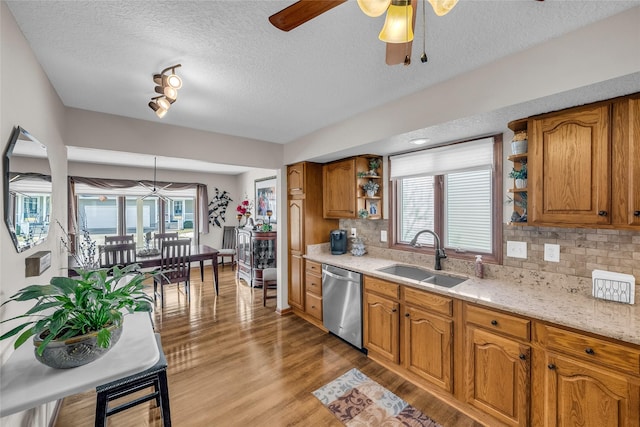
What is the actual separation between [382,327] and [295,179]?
2.12 meters

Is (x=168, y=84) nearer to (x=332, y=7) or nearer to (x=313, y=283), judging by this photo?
(x=332, y=7)

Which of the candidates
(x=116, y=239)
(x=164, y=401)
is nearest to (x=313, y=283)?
(x=164, y=401)

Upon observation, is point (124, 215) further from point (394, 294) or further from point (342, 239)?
point (394, 294)

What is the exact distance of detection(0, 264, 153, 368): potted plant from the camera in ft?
3.44

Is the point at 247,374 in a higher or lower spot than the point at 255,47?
lower

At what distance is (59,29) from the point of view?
1404mm

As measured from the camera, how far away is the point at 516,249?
7.20 ft

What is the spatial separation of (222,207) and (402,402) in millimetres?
6135

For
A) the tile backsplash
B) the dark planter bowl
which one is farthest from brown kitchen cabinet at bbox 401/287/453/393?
the dark planter bowl

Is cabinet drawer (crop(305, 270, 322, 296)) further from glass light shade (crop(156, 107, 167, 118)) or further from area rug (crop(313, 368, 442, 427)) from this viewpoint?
glass light shade (crop(156, 107, 167, 118))

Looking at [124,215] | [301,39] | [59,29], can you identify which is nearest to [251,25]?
[301,39]

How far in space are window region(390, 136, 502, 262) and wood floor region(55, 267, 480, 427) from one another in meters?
1.34

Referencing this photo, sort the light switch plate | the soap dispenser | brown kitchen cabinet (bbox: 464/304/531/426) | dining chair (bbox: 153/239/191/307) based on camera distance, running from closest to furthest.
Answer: brown kitchen cabinet (bbox: 464/304/531/426), the light switch plate, the soap dispenser, dining chair (bbox: 153/239/191/307)

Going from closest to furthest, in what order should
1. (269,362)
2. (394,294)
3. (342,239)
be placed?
1. (394,294)
2. (269,362)
3. (342,239)
